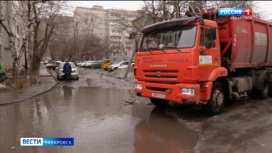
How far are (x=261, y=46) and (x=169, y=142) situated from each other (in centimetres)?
631

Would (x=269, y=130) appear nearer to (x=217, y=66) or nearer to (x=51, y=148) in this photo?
(x=217, y=66)

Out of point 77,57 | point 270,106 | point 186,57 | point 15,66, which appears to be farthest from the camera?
point 77,57

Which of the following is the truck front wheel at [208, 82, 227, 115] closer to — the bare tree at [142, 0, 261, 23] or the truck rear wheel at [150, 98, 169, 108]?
the truck rear wheel at [150, 98, 169, 108]

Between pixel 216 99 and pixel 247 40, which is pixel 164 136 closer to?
pixel 216 99

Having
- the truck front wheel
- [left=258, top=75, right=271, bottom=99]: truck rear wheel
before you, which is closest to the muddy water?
the truck front wheel

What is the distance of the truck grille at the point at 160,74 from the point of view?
715cm

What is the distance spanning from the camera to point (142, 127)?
6863 millimetres

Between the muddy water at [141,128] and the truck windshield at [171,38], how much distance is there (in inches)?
85.5

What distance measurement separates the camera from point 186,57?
22.5 feet

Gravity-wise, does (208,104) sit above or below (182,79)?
below

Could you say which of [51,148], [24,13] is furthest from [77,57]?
[51,148]

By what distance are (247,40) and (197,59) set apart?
9.94ft

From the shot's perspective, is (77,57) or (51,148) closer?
(51,148)

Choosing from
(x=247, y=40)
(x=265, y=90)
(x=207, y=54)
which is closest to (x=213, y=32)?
(x=207, y=54)
